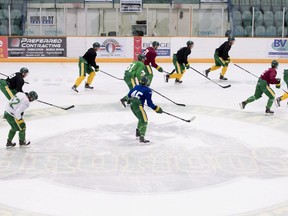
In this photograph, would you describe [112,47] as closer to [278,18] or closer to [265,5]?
[278,18]

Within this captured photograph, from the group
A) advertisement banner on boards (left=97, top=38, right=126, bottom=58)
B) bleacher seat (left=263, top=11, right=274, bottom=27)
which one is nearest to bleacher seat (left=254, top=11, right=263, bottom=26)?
bleacher seat (left=263, top=11, right=274, bottom=27)

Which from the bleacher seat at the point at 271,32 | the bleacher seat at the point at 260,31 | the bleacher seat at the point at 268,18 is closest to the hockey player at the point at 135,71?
the bleacher seat at the point at 260,31

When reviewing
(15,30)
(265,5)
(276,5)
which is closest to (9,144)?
(15,30)

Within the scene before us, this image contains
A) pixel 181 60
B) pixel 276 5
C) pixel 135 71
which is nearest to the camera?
pixel 135 71

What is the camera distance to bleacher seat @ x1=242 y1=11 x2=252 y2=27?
20.3 metres

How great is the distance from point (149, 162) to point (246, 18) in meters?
15.1

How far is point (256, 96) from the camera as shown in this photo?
972cm

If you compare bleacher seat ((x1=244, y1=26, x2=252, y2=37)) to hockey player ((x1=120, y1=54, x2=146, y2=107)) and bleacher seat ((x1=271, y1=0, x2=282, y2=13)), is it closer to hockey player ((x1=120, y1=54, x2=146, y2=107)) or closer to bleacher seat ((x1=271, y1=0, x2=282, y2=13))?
bleacher seat ((x1=271, y1=0, x2=282, y2=13))

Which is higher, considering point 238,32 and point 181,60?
point 238,32

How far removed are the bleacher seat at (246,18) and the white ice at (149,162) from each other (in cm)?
983

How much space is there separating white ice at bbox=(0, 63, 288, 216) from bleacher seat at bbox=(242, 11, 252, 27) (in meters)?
9.83

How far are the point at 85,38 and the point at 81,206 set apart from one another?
13840 mm

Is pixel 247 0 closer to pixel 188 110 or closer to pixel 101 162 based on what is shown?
pixel 188 110

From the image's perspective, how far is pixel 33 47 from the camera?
18172 mm
